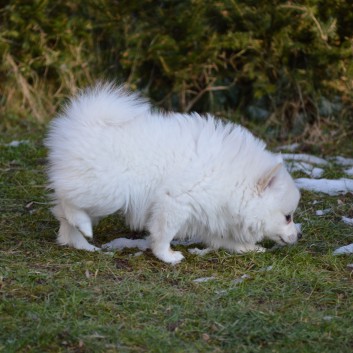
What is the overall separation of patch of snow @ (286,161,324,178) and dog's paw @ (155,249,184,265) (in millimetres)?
2512

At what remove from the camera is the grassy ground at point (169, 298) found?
3.55m

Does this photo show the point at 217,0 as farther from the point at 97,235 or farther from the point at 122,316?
the point at 122,316

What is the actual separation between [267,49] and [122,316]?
222 inches

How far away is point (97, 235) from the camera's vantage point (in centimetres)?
543

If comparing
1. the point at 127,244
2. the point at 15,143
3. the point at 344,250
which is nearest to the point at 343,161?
the point at 344,250

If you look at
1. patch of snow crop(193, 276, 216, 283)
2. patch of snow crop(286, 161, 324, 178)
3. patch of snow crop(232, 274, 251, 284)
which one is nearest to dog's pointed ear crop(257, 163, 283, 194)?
patch of snow crop(232, 274, 251, 284)

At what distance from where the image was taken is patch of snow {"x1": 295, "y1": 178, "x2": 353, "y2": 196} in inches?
255

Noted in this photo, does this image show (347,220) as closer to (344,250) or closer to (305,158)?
(344,250)

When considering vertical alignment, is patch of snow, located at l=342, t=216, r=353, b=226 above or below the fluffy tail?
below

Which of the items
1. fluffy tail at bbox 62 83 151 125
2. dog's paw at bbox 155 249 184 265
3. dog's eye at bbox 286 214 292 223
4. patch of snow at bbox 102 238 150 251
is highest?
fluffy tail at bbox 62 83 151 125

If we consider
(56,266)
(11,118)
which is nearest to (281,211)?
(56,266)

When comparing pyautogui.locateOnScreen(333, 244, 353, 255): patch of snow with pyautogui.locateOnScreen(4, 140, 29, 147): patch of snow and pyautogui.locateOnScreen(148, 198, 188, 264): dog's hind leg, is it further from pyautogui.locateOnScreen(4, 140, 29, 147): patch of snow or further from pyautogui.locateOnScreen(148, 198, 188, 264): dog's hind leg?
pyautogui.locateOnScreen(4, 140, 29, 147): patch of snow

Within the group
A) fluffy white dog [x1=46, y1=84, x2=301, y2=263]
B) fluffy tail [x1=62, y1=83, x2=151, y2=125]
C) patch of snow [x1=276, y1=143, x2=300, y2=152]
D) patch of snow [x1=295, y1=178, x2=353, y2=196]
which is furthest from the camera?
patch of snow [x1=276, y1=143, x2=300, y2=152]

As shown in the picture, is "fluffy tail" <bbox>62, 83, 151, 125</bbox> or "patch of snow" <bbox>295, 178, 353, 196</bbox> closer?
"fluffy tail" <bbox>62, 83, 151, 125</bbox>
